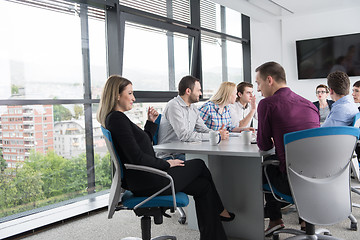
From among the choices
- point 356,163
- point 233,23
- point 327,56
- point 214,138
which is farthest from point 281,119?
point 327,56

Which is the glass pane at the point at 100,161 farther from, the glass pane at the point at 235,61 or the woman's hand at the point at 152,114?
the glass pane at the point at 235,61

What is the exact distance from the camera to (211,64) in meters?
6.53

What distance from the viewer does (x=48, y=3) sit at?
3.86 meters

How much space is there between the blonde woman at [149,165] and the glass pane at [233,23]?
15.2ft

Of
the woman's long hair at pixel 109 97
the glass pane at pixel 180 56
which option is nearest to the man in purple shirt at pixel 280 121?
the woman's long hair at pixel 109 97

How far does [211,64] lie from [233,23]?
1180mm

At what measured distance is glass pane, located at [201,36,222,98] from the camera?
6.31 m

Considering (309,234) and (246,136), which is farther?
(246,136)

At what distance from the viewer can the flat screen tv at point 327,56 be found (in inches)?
271

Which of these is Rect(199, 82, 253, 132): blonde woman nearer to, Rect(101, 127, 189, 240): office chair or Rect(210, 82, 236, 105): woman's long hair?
Rect(210, 82, 236, 105): woman's long hair

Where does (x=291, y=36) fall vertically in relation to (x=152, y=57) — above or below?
above

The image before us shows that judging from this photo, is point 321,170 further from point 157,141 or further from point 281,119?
point 157,141

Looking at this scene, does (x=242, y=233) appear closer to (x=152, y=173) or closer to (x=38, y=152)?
(x=152, y=173)

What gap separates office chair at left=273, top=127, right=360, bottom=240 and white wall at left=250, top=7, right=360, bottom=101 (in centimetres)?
525
